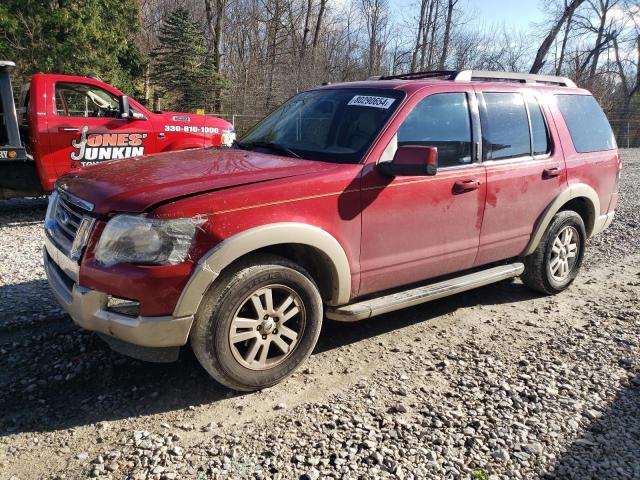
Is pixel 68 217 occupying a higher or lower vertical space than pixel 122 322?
higher

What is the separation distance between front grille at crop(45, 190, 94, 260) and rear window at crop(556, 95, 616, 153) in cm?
428

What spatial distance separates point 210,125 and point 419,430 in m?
7.64

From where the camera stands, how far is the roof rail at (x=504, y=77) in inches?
179

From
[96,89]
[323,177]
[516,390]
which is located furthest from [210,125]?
[516,390]

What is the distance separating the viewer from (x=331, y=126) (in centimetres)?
410

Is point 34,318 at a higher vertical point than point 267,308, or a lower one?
lower

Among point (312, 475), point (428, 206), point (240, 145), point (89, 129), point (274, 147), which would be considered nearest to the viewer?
point (312, 475)

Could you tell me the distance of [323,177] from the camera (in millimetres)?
3477

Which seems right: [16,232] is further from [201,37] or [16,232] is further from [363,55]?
[363,55]

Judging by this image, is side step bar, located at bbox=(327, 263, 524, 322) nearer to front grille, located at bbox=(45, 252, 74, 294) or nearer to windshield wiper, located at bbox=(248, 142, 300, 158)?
windshield wiper, located at bbox=(248, 142, 300, 158)

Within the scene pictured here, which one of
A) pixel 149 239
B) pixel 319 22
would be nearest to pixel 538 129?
pixel 149 239

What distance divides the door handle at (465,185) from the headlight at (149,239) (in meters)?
2.09

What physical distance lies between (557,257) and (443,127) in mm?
2051

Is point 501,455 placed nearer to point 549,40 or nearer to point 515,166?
point 515,166
